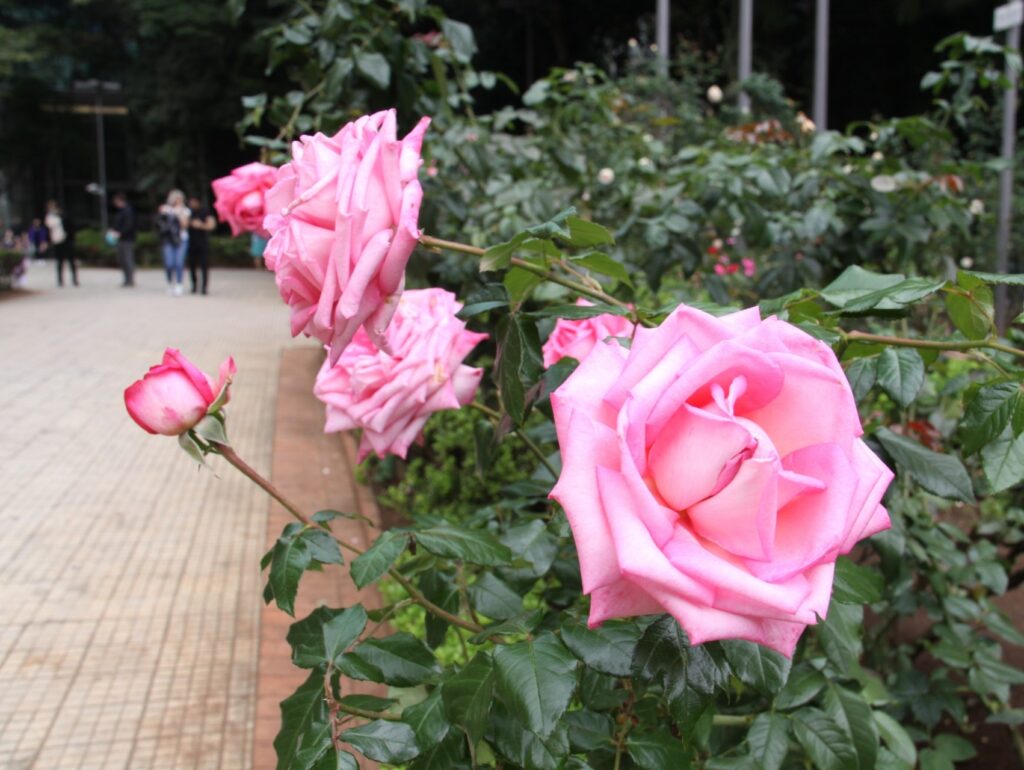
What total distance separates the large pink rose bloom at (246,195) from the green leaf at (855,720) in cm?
138

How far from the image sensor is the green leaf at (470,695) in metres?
0.98

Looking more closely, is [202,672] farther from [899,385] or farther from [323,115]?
[899,385]

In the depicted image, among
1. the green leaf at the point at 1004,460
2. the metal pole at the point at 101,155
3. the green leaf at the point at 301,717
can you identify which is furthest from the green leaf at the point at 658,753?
the metal pole at the point at 101,155

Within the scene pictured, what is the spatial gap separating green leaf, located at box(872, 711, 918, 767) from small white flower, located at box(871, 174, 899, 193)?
1.75 metres

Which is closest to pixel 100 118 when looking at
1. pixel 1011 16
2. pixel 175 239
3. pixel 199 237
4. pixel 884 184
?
pixel 175 239

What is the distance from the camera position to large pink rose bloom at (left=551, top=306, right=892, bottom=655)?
65 centimetres

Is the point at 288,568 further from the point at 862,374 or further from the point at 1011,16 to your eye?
the point at 1011,16

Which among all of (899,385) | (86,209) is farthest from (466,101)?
(86,209)

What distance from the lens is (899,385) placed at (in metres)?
1.13

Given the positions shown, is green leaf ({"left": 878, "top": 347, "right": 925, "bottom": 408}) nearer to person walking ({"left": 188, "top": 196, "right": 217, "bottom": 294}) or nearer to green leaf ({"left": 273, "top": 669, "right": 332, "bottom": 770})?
green leaf ({"left": 273, "top": 669, "right": 332, "bottom": 770})

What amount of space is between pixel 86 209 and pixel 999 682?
1532 inches

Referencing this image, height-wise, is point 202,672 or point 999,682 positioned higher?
point 999,682

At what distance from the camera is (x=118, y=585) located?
3336 mm

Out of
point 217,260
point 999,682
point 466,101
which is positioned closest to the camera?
point 999,682
